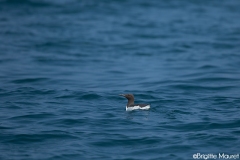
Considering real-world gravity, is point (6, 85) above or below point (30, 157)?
above

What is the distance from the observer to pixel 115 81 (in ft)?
78.9

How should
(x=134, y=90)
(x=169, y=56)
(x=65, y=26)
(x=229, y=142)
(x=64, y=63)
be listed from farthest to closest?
1. (x=65, y=26)
2. (x=169, y=56)
3. (x=64, y=63)
4. (x=134, y=90)
5. (x=229, y=142)

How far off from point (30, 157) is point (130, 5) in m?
35.9

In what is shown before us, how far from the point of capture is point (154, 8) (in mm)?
48562

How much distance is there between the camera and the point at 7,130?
1627cm

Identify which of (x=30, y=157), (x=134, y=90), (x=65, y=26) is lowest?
(x=30, y=157)

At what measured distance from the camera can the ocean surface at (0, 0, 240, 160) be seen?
15.2 meters

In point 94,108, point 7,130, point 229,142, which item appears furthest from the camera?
point 94,108

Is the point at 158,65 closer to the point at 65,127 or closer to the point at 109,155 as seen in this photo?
the point at 65,127

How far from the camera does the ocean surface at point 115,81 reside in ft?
49.8

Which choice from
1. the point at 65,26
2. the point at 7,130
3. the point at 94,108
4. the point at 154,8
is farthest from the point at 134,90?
the point at 154,8

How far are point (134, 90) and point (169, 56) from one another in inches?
362

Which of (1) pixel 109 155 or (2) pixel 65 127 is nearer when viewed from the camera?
(1) pixel 109 155

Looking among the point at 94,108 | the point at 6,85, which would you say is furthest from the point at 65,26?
the point at 94,108
